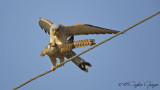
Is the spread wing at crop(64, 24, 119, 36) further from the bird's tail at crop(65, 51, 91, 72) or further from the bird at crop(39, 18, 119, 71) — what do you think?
the bird's tail at crop(65, 51, 91, 72)

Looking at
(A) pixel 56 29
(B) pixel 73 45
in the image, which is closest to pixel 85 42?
(B) pixel 73 45

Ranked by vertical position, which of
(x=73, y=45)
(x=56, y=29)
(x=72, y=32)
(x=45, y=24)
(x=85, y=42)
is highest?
(x=45, y=24)

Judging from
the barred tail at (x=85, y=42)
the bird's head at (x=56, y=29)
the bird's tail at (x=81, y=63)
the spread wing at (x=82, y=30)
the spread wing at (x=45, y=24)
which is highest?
the spread wing at (x=45, y=24)

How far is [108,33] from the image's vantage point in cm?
898

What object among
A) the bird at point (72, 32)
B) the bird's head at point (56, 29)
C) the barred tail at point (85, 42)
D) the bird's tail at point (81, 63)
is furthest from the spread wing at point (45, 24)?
the barred tail at point (85, 42)

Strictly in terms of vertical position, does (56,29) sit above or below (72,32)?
below

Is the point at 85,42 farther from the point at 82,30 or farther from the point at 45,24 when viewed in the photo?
the point at 45,24

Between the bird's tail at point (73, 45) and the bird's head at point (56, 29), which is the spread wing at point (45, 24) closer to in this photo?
the bird's head at point (56, 29)

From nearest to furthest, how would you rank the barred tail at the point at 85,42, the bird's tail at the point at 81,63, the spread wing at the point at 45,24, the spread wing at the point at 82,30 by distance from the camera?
the barred tail at the point at 85,42 < the spread wing at the point at 82,30 < the bird's tail at the point at 81,63 < the spread wing at the point at 45,24

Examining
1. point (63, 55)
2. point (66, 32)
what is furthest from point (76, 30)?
point (63, 55)

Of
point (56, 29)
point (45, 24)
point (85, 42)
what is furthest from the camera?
point (45, 24)

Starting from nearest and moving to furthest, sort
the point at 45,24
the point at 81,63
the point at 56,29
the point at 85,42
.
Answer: the point at 85,42, the point at 56,29, the point at 81,63, the point at 45,24

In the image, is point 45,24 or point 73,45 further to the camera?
point 45,24

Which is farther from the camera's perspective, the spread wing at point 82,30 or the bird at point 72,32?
the spread wing at point 82,30
